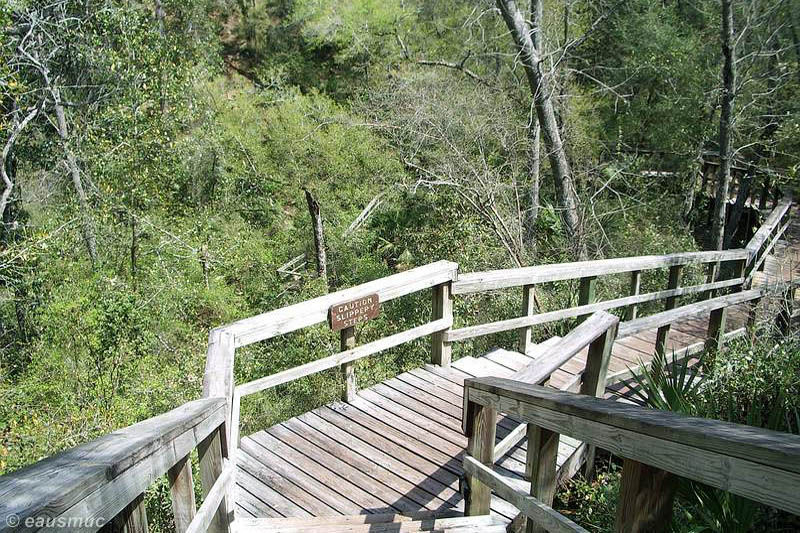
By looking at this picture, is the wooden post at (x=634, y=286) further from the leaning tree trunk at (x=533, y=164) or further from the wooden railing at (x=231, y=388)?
the leaning tree trunk at (x=533, y=164)

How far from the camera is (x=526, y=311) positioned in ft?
17.5

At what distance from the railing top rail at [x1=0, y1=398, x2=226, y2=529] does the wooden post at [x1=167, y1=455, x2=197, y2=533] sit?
108mm

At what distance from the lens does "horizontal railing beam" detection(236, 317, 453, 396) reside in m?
3.96

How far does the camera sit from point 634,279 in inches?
233

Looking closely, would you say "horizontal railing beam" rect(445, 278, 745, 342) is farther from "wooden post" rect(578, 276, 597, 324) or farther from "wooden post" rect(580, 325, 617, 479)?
"wooden post" rect(580, 325, 617, 479)

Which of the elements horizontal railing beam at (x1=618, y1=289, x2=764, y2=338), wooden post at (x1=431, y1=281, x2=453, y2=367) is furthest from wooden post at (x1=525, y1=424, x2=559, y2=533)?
wooden post at (x1=431, y1=281, x2=453, y2=367)

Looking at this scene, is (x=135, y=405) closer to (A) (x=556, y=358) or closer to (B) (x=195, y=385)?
(B) (x=195, y=385)

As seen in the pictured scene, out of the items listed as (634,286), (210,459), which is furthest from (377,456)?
(634,286)

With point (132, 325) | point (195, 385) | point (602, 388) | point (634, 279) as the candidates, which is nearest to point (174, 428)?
point (602, 388)

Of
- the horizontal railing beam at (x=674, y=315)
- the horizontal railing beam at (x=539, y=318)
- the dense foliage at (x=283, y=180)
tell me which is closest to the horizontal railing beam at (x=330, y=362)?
the horizontal railing beam at (x=539, y=318)

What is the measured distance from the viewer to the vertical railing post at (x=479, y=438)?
2.72 metres

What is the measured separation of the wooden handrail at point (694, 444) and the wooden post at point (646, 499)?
0.17ft

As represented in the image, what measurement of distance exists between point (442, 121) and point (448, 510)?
10288 millimetres

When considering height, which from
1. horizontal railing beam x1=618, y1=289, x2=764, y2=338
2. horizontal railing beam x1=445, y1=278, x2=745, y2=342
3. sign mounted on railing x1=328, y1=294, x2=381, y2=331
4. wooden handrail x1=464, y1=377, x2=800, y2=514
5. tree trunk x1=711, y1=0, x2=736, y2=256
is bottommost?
horizontal railing beam x1=445, y1=278, x2=745, y2=342
